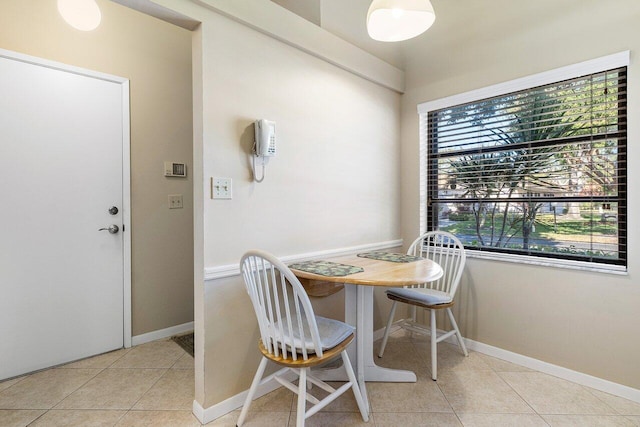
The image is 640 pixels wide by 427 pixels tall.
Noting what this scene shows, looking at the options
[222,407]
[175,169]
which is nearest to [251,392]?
[222,407]

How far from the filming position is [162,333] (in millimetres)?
2646

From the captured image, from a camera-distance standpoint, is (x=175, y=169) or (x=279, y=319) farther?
(x=175, y=169)

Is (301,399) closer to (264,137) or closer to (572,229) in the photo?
(264,137)

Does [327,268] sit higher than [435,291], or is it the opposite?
[327,268]

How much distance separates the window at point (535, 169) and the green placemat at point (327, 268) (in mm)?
1252

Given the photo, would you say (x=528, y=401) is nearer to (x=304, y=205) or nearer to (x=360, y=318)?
(x=360, y=318)

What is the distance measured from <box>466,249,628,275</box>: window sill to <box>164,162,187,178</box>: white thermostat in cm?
251

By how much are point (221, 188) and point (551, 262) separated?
2.17 metres

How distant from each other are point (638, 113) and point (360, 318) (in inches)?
77.7

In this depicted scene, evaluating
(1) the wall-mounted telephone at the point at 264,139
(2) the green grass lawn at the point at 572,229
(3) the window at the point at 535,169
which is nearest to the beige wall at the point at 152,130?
(1) the wall-mounted telephone at the point at 264,139

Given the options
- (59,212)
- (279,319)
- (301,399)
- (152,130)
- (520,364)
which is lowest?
(520,364)

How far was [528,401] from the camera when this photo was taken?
5.87 feet

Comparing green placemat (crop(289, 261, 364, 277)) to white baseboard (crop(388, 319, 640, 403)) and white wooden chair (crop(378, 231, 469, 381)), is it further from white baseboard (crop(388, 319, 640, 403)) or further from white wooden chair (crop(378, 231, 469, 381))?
white baseboard (crop(388, 319, 640, 403))

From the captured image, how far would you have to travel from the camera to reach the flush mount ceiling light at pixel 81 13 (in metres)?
2.10
